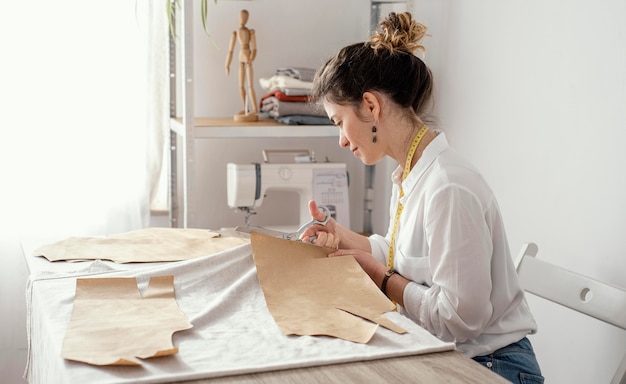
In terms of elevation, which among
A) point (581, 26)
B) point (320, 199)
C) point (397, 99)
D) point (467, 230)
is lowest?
point (320, 199)

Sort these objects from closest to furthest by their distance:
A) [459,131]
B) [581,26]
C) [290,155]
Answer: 1. [581,26]
2. [459,131]
3. [290,155]

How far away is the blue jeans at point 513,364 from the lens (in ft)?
5.17

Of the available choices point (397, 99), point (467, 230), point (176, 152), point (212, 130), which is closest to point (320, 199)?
point (212, 130)

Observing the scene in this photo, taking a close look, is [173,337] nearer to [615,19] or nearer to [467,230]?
[467,230]

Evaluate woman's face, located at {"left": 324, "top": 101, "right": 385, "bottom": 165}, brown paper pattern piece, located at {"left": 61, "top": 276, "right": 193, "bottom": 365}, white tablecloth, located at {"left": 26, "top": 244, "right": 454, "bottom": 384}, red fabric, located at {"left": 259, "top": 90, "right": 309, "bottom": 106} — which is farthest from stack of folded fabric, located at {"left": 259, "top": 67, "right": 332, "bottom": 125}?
brown paper pattern piece, located at {"left": 61, "top": 276, "right": 193, "bottom": 365}

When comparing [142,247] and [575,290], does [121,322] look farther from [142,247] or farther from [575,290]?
[575,290]

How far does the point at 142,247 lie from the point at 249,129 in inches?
32.3

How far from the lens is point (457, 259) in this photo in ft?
4.99

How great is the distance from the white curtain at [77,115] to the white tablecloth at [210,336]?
3.59ft

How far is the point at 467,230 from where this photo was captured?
1.53 metres

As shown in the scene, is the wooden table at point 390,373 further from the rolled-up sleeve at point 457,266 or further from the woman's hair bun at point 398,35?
the woman's hair bun at point 398,35

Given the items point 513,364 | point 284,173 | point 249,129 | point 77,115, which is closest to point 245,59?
point 249,129

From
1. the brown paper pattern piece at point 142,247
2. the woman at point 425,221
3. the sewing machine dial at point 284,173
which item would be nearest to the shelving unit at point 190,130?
the sewing machine dial at point 284,173

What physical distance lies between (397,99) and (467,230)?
35 cm
